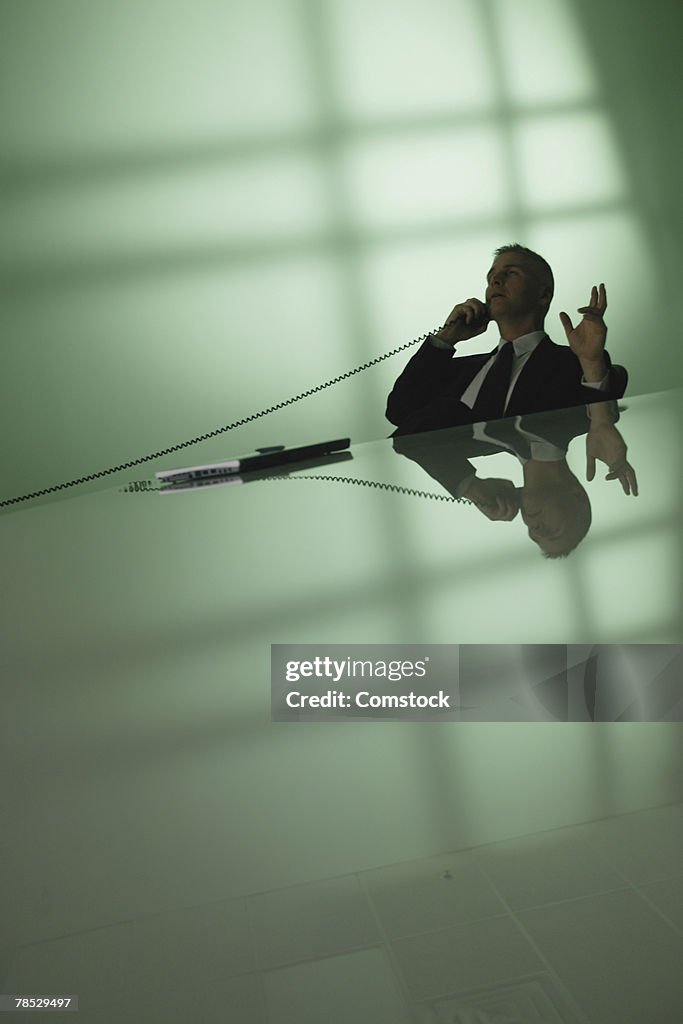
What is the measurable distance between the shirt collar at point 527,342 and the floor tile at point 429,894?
228 centimetres

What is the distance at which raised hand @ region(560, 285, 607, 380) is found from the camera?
2.41 meters

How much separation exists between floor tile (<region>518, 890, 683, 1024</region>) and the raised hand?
7.35 ft

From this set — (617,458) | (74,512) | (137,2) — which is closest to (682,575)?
(617,458)

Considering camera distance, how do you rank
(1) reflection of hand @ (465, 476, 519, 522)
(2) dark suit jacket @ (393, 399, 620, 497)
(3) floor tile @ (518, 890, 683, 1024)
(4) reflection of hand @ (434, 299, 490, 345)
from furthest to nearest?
(4) reflection of hand @ (434, 299, 490, 345) → (2) dark suit jacket @ (393, 399, 620, 497) → (1) reflection of hand @ (465, 476, 519, 522) → (3) floor tile @ (518, 890, 683, 1024)

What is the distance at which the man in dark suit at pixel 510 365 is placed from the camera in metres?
2.45

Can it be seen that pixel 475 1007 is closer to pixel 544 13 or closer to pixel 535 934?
pixel 535 934

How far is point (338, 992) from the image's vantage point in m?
0.25

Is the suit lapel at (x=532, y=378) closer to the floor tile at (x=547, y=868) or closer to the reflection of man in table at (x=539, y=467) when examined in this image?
the reflection of man in table at (x=539, y=467)

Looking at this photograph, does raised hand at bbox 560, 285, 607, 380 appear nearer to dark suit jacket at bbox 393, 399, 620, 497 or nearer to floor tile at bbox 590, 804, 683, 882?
dark suit jacket at bbox 393, 399, 620, 497

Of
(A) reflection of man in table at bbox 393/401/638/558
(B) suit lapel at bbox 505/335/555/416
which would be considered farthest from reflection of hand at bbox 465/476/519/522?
(B) suit lapel at bbox 505/335/555/416

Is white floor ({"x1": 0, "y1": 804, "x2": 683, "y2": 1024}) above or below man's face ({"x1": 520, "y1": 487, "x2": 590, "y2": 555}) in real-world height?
below

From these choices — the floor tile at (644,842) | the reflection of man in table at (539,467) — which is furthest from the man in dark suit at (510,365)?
the floor tile at (644,842)

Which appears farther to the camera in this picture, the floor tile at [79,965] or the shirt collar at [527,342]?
the shirt collar at [527,342]

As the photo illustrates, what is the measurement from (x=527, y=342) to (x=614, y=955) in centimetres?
235
